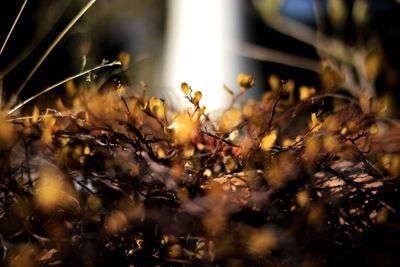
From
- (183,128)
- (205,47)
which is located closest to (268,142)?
(183,128)

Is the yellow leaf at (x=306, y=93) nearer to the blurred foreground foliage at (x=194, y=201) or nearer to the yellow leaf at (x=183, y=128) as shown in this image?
the blurred foreground foliage at (x=194, y=201)

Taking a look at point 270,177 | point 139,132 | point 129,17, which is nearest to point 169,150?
point 139,132

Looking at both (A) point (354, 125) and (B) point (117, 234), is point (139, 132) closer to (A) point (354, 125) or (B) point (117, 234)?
(B) point (117, 234)

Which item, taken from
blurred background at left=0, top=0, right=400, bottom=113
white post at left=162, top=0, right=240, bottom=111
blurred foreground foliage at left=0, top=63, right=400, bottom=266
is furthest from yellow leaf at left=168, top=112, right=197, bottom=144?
white post at left=162, top=0, right=240, bottom=111

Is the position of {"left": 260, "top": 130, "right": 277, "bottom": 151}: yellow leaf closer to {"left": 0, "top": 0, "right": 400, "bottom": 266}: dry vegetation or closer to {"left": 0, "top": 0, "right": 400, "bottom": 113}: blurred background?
{"left": 0, "top": 0, "right": 400, "bottom": 266}: dry vegetation

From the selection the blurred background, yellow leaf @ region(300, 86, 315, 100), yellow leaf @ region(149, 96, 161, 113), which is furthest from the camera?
the blurred background

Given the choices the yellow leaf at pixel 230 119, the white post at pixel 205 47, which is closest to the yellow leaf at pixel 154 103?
the yellow leaf at pixel 230 119
